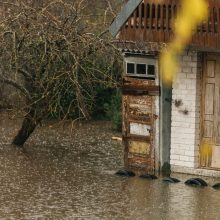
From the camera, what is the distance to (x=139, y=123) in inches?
741

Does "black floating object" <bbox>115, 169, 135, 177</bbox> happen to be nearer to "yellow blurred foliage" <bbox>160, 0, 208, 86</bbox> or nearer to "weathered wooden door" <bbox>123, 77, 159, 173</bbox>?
"weathered wooden door" <bbox>123, 77, 159, 173</bbox>

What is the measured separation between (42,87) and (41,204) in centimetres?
476

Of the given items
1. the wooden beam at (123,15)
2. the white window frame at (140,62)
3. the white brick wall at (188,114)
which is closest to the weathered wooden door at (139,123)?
the white window frame at (140,62)

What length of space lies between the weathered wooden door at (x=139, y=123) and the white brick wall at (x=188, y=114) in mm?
457

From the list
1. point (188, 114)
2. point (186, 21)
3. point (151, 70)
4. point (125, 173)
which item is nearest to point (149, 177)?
point (125, 173)

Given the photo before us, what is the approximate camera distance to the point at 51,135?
2367 centimetres

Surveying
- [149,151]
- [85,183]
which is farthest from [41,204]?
[149,151]

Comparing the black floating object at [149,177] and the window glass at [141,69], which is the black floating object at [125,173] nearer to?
the black floating object at [149,177]

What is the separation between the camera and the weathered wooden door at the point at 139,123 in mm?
18609

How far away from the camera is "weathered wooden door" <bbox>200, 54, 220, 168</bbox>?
18.1 meters

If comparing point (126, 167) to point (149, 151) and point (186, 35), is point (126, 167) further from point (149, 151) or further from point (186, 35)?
point (186, 35)

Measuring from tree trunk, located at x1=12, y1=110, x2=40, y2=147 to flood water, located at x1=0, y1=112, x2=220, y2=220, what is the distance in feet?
0.71

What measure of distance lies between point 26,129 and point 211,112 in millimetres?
5128

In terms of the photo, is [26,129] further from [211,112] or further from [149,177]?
[211,112]
